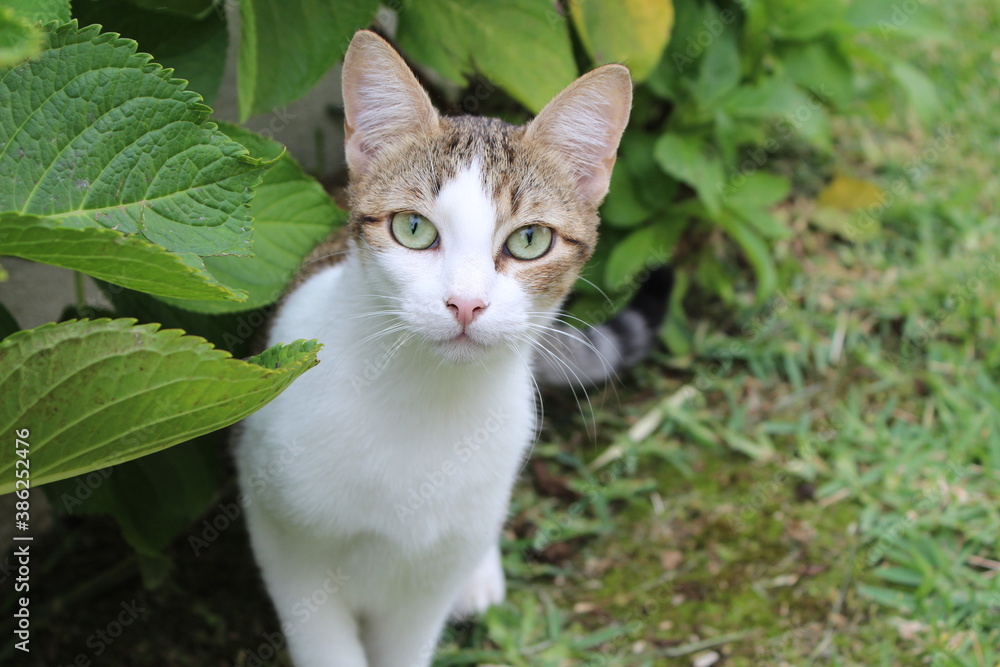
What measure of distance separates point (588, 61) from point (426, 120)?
1107mm

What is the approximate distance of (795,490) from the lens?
2350 millimetres

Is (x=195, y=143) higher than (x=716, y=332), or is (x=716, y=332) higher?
(x=195, y=143)

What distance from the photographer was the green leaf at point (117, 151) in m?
1.07

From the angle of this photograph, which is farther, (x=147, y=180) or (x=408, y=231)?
(x=408, y=231)

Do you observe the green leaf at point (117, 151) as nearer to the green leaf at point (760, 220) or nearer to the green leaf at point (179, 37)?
the green leaf at point (179, 37)

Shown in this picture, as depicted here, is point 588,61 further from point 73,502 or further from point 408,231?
point 73,502

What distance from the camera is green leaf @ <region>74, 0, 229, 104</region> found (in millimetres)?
1484

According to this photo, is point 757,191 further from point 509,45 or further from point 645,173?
point 509,45

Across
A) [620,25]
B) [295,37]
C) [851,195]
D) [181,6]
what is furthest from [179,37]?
[851,195]

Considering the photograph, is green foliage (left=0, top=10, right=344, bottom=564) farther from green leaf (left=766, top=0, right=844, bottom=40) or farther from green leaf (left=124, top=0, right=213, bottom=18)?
green leaf (left=766, top=0, right=844, bottom=40)

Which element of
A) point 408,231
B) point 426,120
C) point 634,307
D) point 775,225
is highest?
point 426,120

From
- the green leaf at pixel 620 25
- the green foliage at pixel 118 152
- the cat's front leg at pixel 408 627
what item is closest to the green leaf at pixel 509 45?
the green leaf at pixel 620 25

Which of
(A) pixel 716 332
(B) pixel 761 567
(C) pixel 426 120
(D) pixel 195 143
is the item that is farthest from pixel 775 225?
(D) pixel 195 143

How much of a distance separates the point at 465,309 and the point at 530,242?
218mm
